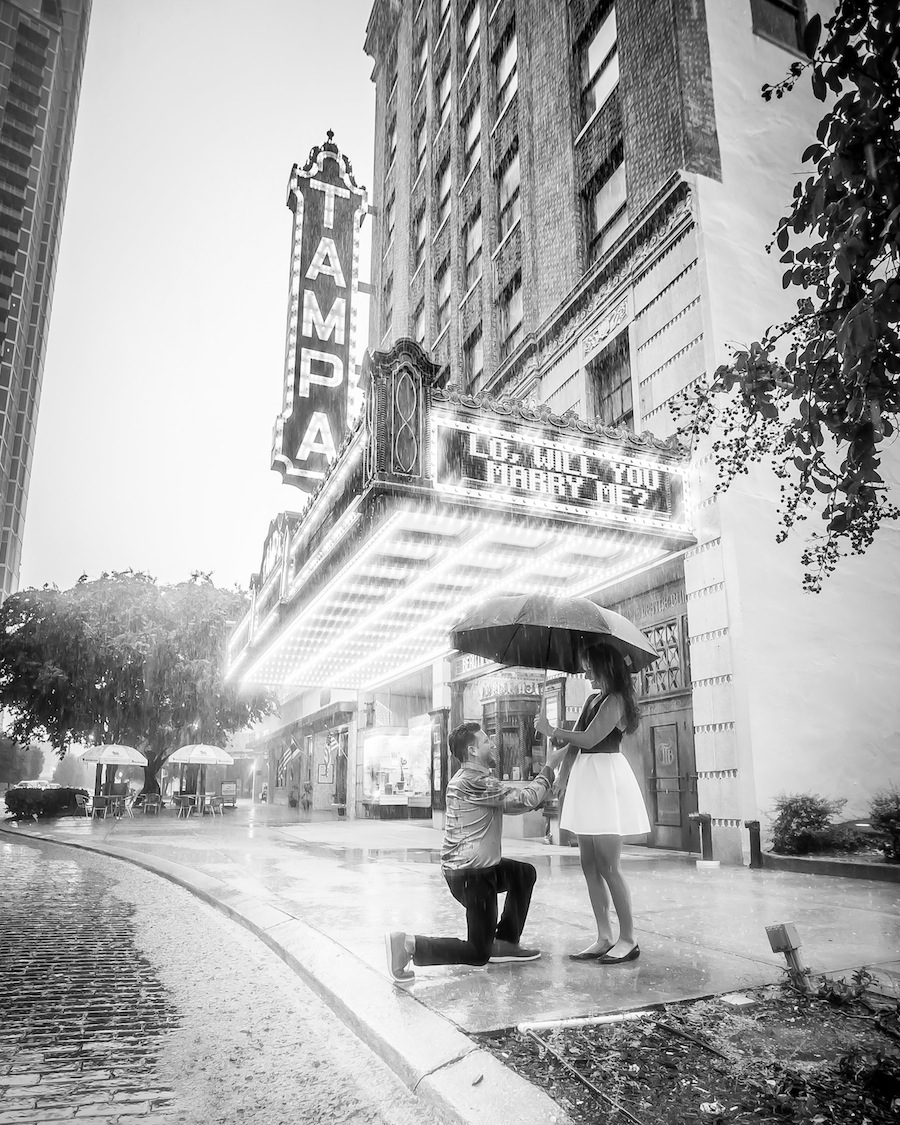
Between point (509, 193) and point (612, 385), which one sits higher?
point (509, 193)

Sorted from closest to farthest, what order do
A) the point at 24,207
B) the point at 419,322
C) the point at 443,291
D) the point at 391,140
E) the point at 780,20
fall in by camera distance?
the point at 780,20
the point at 443,291
the point at 419,322
the point at 391,140
the point at 24,207

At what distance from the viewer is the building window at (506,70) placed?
22.1m

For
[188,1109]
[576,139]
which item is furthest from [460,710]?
[188,1109]

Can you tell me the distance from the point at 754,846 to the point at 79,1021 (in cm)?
869

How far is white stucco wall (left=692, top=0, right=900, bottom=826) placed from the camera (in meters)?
11.0

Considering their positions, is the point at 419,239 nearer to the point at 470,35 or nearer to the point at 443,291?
the point at 443,291

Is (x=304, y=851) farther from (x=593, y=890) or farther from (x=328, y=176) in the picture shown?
(x=328, y=176)

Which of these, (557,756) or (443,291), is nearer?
(557,756)

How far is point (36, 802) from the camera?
24.1 meters

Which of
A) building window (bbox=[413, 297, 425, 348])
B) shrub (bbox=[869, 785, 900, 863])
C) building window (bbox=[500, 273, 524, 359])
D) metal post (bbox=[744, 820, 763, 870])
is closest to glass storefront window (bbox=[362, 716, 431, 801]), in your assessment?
building window (bbox=[500, 273, 524, 359])

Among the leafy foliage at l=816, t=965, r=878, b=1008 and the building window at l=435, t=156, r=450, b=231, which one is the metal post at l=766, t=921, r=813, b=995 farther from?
the building window at l=435, t=156, r=450, b=231

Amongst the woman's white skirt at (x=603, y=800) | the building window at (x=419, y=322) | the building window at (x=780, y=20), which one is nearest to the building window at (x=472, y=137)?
the building window at (x=419, y=322)

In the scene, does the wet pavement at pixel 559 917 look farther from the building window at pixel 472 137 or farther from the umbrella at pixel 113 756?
the building window at pixel 472 137

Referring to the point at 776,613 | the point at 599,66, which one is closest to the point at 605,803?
the point at 776,613
